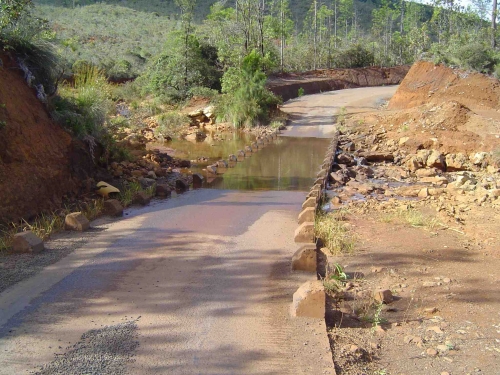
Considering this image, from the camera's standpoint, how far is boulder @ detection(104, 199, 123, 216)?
30.9 feet

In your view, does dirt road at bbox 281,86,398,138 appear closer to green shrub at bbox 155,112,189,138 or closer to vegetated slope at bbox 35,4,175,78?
green shrub at bbox 155,112,189,138

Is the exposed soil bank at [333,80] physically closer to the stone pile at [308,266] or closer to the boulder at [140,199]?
the boulder at [140,199]

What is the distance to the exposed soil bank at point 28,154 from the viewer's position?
8.66 meters

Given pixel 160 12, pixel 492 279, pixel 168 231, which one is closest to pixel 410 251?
pixel 492 279

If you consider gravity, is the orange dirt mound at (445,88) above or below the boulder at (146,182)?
above

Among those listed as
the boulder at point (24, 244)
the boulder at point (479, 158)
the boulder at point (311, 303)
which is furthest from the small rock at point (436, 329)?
the boulder at point (479, 158)

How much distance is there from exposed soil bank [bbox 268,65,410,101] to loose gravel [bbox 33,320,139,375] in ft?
103

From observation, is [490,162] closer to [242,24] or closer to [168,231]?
[168,231]

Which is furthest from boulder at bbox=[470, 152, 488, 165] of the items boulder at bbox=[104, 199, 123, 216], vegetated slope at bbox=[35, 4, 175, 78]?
vegetated slope at bbox=[35, 4, 175, 78]

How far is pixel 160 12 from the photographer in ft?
228

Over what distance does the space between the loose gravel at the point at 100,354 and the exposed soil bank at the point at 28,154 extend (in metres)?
4.15

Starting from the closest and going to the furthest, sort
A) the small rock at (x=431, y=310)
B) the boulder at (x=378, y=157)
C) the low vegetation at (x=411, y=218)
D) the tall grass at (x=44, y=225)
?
the small rock at (x=431, y=310) → the tall grass at (x=44, y=225) → the low vegetation at (x=411, y=218) → the boulder at (x=378, y=157)

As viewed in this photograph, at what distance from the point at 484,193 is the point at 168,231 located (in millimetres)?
6601

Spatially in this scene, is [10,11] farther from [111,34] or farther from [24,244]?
[111,34]
